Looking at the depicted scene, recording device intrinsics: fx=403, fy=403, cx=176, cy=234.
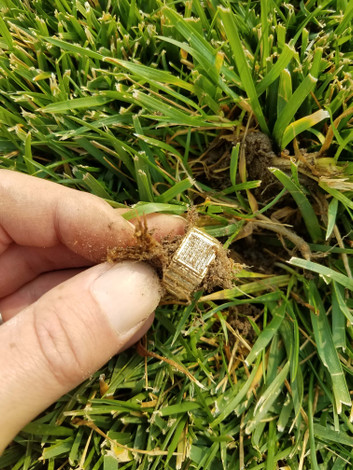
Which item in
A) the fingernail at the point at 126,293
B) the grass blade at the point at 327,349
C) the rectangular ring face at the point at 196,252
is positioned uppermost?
the rectangular ring face at the point at 196,252

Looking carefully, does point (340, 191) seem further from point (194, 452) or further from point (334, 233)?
point (194, 452)

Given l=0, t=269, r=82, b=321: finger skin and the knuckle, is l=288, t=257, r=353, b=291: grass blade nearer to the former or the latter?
the knuckle

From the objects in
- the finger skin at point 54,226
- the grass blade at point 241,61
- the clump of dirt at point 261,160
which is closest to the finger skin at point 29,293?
the finger skin at point 54,226

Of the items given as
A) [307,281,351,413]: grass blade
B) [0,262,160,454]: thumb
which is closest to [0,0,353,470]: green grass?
[307,281,351,413]: grass blade

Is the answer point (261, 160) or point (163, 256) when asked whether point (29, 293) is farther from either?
point (261, 160)

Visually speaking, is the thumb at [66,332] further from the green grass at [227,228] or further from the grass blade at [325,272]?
the grass blade at [325,272]

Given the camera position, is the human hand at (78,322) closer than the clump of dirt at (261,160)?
Yes

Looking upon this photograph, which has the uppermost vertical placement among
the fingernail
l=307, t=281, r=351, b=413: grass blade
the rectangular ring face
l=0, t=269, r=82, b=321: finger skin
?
the rectangular ring face

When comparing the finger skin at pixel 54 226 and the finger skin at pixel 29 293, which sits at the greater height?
the finger skin at pixel 54 226
